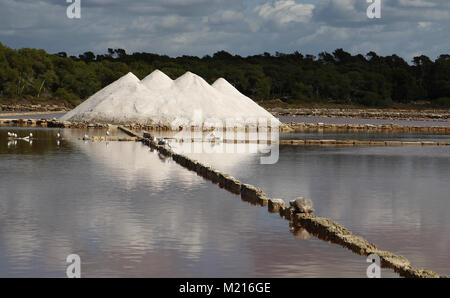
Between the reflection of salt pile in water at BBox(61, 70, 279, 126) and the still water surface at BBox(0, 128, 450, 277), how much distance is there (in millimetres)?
33710

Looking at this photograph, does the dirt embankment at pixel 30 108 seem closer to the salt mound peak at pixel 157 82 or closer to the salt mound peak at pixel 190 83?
the salt mound peak at pixel 157 82

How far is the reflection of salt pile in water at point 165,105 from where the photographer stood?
66.3 metres

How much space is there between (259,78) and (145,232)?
474ft

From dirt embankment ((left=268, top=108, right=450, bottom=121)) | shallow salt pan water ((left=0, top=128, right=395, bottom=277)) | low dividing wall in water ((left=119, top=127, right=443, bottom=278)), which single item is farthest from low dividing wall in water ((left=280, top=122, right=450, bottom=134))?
low dividing wall in water ((left=119, top=127, right=443, bottom=278))

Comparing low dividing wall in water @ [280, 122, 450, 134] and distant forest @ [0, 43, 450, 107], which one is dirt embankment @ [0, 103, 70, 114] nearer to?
distant forest @ [0, 43, 450, 107]

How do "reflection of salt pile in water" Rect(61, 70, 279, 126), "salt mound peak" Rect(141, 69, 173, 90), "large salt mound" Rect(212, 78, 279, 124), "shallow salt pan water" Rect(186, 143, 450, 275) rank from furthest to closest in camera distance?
"salt mound peak" Rect(141, 69, 173, 90) < "large salt mound" Rect(212, 78, 279, 124) < "reflection of salt pile in water" Rect(61, 70, 279, 126) < "shallow salt pan water" Rect(186, 143, 450, 275)

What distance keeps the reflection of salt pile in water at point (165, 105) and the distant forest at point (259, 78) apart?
180 ft

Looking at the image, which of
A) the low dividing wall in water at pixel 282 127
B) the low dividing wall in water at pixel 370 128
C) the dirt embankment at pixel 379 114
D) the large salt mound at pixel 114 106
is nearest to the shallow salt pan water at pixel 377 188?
the low dividing wall in water at pixel 282 127

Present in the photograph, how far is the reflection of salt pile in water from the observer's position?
66.3 metres

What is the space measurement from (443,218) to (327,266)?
6418 millimetres

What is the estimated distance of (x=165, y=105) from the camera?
6800 centimetres

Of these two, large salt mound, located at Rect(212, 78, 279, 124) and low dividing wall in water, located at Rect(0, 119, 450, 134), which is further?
large salt mound, located at Rect(212, 78, 279, 124)
